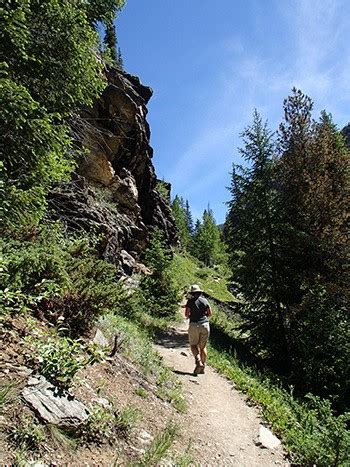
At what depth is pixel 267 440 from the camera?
20.9 ft

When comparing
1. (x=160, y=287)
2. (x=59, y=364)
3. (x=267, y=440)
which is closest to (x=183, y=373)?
(x=267, y=440)

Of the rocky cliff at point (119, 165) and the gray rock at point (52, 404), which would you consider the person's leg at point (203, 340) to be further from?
the rocky cliff at point (119, 165)

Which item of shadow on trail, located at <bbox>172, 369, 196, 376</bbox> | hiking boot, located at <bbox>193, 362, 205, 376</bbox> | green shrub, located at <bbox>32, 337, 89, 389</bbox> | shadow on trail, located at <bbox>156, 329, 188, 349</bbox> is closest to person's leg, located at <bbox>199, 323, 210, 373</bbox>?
hiking boot, located at <bbox>193, 362, 205, 376</bbox>

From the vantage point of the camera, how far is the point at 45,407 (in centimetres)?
393

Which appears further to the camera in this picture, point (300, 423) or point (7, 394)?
point (300, 423)

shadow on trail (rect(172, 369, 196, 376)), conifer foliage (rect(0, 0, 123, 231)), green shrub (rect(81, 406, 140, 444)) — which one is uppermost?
conifer foliage (rect(0, 0, 123, 231))

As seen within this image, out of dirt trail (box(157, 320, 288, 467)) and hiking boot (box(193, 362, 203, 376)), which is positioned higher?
hiking boot (box(193, 362, 203, 376))

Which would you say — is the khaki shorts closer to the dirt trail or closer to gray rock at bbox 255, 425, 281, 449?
the dirt trail

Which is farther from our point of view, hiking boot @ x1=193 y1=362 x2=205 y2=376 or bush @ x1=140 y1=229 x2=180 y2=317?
bush @ x1=140 y1=229 x2=180 y2=317

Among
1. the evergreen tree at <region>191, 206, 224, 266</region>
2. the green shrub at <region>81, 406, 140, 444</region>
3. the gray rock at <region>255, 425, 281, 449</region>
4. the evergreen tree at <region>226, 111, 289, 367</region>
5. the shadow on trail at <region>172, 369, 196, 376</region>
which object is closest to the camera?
the green shrub at <region>81, 406, 140, 444</region>

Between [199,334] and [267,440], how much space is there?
373 centimetres

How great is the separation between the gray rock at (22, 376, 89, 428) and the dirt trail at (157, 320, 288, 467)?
2155mm

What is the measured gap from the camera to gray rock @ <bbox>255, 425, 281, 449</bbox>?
6.18 metres

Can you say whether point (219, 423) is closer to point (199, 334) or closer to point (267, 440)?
point (267, 440)
